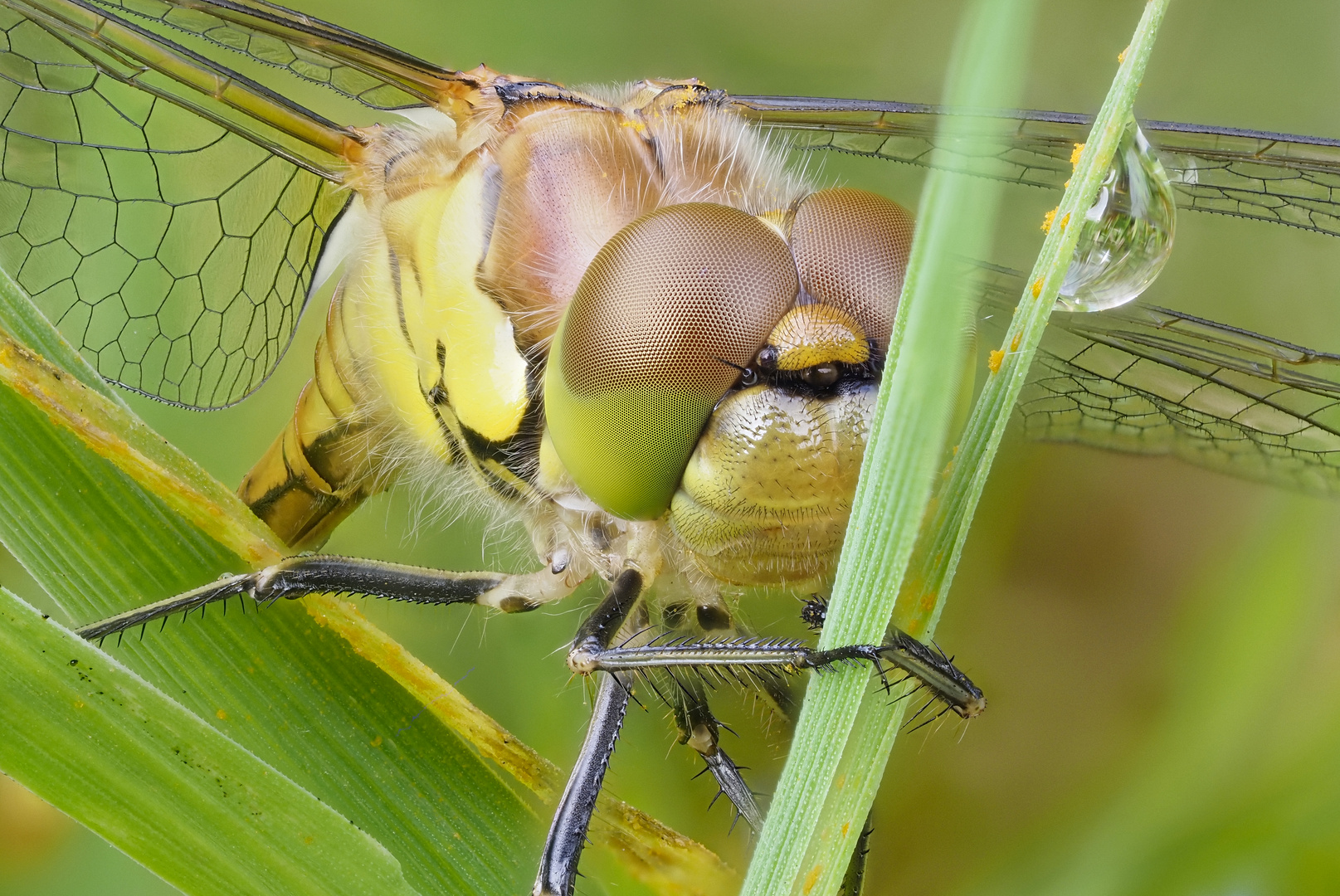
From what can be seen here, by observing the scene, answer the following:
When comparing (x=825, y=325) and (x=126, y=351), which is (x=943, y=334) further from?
(x=126, y=351)

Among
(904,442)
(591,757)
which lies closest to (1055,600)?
(591,757)

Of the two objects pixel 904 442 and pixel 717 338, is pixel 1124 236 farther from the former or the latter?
pixel 904 442

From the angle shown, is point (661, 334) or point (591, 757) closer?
point (661, 334)

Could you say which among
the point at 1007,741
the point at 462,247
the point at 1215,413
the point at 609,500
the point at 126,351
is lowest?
the point at 1007,741

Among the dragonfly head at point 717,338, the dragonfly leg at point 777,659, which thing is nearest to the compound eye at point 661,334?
the dragonfly head at point 717,338

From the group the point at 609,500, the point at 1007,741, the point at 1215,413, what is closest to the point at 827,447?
the point at 609,500

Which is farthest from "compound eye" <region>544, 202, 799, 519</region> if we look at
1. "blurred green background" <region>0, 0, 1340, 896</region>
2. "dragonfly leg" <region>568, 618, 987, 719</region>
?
"blurred green background" <region>0, 0, 1340, 896</region>

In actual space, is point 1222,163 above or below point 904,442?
above
